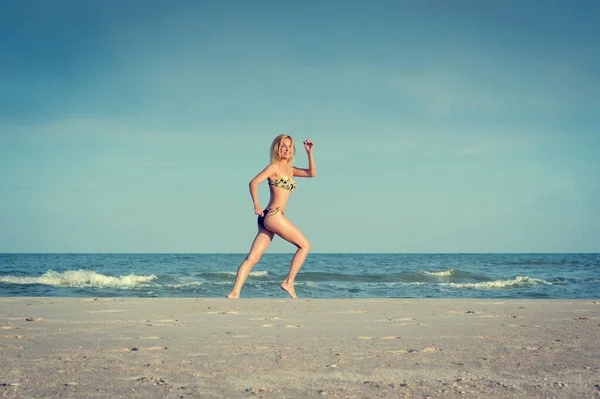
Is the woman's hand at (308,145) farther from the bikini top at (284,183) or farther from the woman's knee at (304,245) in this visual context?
the woman's knee at (304,245)

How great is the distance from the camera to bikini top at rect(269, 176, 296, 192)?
22.0 feet

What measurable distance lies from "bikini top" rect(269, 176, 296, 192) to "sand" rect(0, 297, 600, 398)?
1893mm

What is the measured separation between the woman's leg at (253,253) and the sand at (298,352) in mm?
1513

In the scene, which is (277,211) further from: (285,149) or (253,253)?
(285,149)

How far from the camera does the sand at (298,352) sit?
2262 millimetres

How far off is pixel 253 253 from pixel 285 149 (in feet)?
4.25

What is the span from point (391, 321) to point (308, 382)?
2075mm

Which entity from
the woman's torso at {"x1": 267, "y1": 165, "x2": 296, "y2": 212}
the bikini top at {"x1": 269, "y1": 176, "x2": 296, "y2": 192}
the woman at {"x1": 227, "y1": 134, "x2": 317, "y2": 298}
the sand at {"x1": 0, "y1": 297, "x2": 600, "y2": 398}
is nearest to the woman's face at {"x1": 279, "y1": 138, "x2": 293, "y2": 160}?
the woman at {"x1": 227, "y1": 134, "x2": 317, "y2": 298}

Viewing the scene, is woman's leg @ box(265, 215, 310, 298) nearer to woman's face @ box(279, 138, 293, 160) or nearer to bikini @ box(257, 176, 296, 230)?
bikini @ box(257, 176, 296, 230)

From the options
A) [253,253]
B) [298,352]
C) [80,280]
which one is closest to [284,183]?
[253,253]

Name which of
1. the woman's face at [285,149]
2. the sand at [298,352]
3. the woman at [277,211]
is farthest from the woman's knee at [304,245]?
the sand at [298,352]

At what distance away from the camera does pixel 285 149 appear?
6812 millimetres

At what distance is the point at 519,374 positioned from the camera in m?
2.49

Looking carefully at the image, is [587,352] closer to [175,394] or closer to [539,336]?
[539,336]
